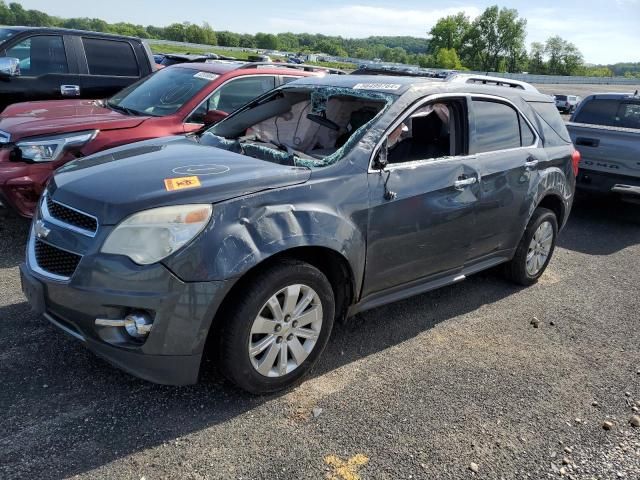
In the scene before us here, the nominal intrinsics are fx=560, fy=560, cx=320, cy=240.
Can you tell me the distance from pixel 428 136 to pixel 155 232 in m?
2.50

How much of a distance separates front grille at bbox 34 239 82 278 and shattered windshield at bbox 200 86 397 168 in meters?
1.37

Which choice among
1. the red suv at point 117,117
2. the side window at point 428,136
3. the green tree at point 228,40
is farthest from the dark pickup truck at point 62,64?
the green tree at point 228,40

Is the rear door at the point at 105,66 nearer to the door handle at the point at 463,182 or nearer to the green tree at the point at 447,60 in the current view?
the door handle at the point at 463,182

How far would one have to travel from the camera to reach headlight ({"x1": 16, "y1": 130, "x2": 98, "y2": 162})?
4.81 metres

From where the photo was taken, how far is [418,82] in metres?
3.90

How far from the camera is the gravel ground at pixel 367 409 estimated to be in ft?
8.53

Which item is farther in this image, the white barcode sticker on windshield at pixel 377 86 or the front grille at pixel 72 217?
the white barcode sticker on windshield at pixel 377 86

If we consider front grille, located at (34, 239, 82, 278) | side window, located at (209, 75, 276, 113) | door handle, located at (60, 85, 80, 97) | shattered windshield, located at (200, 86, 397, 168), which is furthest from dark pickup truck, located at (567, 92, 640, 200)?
front grille, located at (34, 239, 82, 278)


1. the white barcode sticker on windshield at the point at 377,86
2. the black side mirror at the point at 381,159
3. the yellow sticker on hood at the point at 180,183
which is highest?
the white barcode sticker on windshield at the point at 377,86

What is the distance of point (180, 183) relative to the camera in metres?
2.89

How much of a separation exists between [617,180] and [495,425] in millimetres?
5479

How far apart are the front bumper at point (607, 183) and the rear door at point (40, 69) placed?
22.8 feet

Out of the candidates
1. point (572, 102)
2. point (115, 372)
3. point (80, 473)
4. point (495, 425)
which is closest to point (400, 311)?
point (495, 425)

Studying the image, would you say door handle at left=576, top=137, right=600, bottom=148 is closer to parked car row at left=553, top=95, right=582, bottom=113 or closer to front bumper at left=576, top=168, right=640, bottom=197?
front bumper at left=576, top=168, right=640, bottom=197
